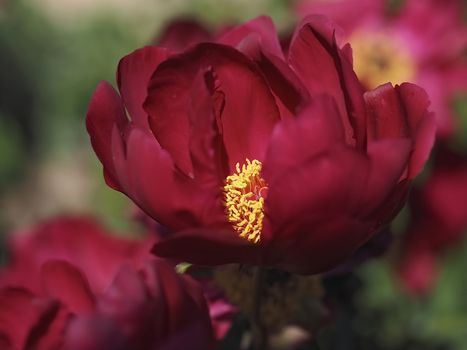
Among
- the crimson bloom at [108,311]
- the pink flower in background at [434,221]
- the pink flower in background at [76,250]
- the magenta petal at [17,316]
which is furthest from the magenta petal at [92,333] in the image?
the pink flower in background at [434,221]

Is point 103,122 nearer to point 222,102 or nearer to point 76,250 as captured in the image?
point 222,102

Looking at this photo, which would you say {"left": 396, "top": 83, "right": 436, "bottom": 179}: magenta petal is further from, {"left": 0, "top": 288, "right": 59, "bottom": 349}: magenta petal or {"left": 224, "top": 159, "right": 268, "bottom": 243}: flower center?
{"left": 0, "top": 288, "right": 59, "bottom": 349}: magenta petal

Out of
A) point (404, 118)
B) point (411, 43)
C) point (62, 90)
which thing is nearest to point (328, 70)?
point (404, 118)

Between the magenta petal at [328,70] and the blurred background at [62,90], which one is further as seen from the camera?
the blurred background at [62,90]

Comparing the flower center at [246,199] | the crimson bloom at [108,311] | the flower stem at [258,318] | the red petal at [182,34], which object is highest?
the red petal at [182,34]

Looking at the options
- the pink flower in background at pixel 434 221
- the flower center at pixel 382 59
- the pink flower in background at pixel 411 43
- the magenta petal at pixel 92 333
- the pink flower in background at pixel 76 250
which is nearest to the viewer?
the magenta petal at pixel 92 333

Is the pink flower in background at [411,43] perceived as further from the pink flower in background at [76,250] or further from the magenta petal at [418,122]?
the magenta petal at [418,122]

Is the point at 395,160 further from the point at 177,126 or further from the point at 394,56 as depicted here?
the point at 394,56

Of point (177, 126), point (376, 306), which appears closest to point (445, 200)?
point (376, 306)


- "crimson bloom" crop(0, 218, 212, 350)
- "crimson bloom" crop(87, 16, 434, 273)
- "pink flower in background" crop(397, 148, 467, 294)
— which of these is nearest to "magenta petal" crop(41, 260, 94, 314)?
"crimson bloom" crop(0, 218, 212, 350)
